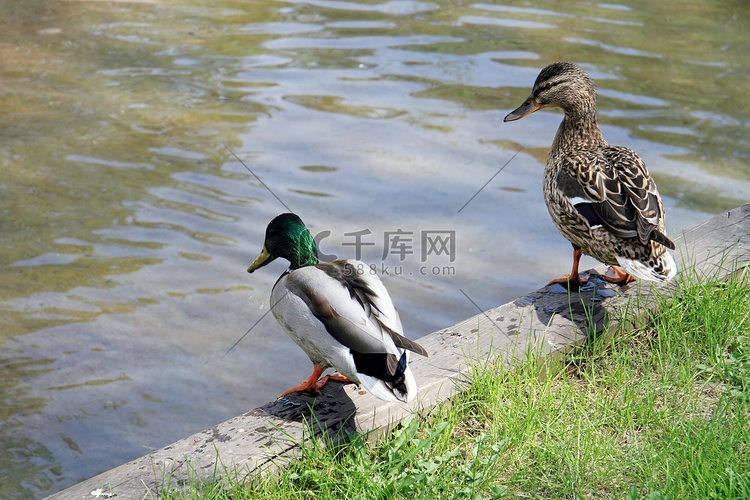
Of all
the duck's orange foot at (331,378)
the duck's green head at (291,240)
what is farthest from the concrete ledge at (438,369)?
the duck's green head at (291,240)

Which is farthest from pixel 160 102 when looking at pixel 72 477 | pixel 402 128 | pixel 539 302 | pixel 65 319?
pixel 539 302

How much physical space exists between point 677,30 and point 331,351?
25.2 feet

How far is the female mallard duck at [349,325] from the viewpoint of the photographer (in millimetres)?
2207

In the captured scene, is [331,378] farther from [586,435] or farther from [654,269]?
[654,269]

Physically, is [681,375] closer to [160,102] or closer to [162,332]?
[162,332]

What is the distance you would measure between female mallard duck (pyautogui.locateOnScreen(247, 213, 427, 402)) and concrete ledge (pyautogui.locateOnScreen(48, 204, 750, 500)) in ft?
0.52

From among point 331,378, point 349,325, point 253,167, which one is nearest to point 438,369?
point 331,378

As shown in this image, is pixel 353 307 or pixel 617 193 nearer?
pixel 353 307

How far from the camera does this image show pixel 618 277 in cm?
321

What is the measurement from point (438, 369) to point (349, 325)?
19.7 inches

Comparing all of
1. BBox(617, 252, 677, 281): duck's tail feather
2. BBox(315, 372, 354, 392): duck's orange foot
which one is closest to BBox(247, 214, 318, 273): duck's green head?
BBox(315, 372, 354, 392): duck's orange foot

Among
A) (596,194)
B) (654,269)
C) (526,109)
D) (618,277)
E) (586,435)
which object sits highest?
(526,109)

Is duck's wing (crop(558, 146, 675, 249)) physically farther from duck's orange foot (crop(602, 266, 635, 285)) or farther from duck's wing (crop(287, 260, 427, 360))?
Result: duck's wing (crop(287, 260, 427, 360))

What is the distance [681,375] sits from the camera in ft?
8.66
